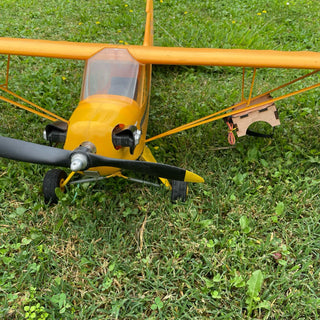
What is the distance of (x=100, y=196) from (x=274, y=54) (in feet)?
7.79

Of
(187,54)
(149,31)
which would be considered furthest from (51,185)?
(149,31)

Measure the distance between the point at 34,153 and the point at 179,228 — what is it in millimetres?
1510

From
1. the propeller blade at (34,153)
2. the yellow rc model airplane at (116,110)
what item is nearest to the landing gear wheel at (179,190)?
the yellow rc model airplane at (116,110)

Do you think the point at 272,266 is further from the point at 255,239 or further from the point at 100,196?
the point at 100,196

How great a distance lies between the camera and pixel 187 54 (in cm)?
286

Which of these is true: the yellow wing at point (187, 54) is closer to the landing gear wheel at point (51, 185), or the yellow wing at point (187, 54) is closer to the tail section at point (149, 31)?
the landing gear wheel at point (51, 185)

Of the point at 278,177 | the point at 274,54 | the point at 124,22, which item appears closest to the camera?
the point at 274,54

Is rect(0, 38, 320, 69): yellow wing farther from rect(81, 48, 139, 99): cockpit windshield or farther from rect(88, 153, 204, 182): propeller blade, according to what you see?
rect(88, 153, 204, 182): propeller blade

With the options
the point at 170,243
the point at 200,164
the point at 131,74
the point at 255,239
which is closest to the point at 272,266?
the point at 255,239

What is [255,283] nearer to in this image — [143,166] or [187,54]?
[143,166]

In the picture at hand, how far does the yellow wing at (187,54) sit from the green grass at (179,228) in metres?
1.21

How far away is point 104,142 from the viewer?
233 centimetres

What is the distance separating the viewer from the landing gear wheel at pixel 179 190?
9.80 feet

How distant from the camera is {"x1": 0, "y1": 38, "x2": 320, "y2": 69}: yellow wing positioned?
277cm
